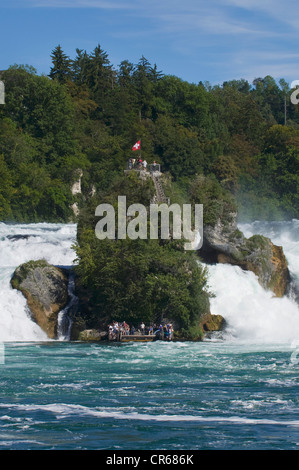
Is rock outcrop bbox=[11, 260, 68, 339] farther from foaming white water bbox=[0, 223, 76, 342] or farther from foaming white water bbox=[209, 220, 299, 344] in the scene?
foaming white water bbox=[209, 220, 299, 344]

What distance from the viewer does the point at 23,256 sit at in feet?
158

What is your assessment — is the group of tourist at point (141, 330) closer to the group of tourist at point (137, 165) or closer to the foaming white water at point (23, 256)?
the foaming white water at point (23, 256)

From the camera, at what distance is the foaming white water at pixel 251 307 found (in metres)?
42.8

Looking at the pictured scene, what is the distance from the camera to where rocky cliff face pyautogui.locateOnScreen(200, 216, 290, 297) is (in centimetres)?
4894

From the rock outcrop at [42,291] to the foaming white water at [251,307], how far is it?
8.24 metres

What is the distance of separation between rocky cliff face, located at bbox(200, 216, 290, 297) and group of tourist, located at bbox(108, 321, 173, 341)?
975cm

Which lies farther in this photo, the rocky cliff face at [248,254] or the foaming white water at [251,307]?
the rocky cliff face at [248,254]

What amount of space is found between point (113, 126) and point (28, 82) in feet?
39.1

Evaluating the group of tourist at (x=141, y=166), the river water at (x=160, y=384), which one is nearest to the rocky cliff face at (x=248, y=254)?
the river water at (x=160, y=384)

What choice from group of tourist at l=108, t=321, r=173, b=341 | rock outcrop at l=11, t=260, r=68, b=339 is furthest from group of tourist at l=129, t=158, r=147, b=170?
group of tourist at l=108, t=321, r=173, b=341

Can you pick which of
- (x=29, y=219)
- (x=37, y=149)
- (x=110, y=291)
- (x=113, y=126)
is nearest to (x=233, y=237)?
(x=110, y=291)

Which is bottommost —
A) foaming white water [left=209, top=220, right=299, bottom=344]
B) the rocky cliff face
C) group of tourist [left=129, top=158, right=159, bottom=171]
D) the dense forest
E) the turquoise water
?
the turquoise water

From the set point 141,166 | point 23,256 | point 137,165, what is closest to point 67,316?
point 23,256
